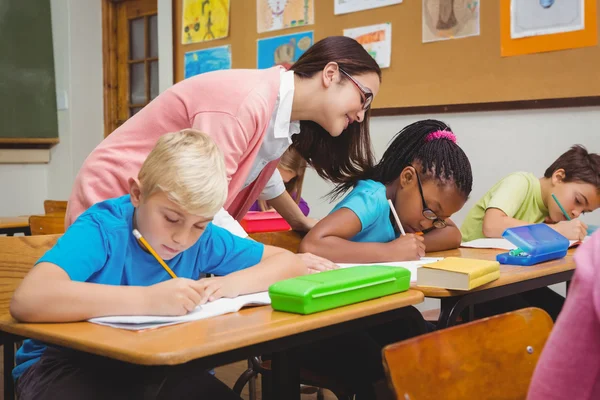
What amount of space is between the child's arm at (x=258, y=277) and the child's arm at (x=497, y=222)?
45.8 inches

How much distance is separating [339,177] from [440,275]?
651 millimetres

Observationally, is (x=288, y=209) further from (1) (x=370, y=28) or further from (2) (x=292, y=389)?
(1) (x=370, y=28)

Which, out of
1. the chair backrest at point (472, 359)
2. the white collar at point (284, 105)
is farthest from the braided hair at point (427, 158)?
the chair backrest at point (472, 359)

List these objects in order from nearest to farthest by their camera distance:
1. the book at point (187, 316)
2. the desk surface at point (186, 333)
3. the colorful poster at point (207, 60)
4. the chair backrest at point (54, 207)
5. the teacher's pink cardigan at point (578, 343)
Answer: the teacher's pink cardigan at point (578, 343) < the desk surface at point (186, 333) < the book at point (187, 316) < the chair backrest at point (54, 207) < the colorful poster at point (207, 60)

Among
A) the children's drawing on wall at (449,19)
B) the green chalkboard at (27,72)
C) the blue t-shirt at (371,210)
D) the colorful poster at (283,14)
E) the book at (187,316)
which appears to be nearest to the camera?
the book at (187,316)

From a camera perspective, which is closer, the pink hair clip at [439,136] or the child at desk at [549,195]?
the pink hair clip at [439,136]

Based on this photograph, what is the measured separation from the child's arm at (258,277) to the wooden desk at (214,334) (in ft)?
0.28

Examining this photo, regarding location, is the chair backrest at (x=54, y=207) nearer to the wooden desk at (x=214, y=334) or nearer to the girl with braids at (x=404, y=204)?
the girl with braids at (x=404, y=204)

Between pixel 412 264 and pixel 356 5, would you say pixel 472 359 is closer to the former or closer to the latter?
pixel 412 264

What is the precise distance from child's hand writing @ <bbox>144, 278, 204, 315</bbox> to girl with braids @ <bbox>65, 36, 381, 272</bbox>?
0.45m

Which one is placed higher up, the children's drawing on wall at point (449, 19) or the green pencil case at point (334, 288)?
the children's drawing on wall at point (449, 19)

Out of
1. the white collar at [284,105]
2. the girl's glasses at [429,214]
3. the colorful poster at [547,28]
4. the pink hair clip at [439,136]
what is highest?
the colorful poster at [547,28]

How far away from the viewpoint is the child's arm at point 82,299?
1.04 m

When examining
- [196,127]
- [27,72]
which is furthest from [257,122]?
[27,72]
